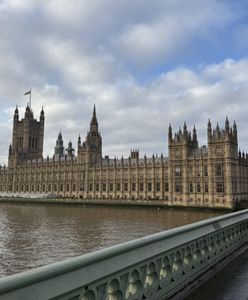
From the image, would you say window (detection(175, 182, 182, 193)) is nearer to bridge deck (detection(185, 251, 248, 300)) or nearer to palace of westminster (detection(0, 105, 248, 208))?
palace of westminster (detection(0, 105, 248, 208))

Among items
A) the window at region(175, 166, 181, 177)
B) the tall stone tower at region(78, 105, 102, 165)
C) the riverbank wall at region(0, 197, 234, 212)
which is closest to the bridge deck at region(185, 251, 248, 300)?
the riverbank wall at region(0, 197, 234, 212)

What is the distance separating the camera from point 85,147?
404 feet

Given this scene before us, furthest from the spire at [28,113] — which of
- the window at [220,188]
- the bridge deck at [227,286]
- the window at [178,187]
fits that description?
the bridge deck at [227,286]

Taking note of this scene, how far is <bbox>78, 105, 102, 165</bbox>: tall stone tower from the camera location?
121156mm

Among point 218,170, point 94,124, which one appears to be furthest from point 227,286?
point 94,124

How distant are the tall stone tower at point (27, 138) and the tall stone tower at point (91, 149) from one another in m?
36.8

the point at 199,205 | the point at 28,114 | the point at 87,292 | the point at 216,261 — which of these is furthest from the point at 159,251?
the point at 28,114

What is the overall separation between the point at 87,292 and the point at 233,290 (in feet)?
14.7

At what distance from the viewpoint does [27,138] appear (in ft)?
505

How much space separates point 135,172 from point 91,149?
23696 millimetres

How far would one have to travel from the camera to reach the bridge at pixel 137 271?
412cm

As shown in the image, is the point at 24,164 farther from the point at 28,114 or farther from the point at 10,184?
the point at 28,114

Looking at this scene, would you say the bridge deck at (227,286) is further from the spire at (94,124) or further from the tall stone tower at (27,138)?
the tall stone tower at (27,138)

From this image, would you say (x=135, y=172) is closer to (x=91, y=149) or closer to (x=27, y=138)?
(x=91, y=149)
